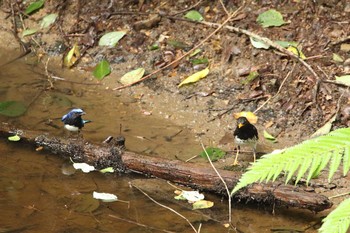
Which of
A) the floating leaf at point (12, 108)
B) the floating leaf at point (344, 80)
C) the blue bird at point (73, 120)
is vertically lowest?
the floating leaf at point (12, 108)

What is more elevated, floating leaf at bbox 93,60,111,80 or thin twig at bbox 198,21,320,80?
thin twig at bbox 198,21,320,80

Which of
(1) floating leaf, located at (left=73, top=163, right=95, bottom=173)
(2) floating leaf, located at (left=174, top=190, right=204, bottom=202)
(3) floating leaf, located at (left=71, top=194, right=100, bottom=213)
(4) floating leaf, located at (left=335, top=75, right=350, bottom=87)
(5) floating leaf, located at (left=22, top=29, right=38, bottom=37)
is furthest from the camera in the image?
(5) floating leaf, located at (left=22, top=29, right=38, bottom=37)

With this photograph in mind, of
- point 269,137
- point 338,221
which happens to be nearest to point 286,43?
point 269,137

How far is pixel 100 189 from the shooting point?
5.38 m

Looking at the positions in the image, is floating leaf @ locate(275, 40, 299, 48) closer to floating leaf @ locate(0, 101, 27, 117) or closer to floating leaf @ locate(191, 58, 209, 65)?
floating leaf @ locate(191, 58, 209, 65)

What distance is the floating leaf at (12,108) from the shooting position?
266 inches

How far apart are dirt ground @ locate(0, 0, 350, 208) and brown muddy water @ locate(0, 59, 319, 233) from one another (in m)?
0.44

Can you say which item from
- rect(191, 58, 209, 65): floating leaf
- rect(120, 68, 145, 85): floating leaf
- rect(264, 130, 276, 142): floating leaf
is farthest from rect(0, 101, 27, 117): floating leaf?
rect(264, 130, 276, 142): floating leaf

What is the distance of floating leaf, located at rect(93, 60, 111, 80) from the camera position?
306 inches

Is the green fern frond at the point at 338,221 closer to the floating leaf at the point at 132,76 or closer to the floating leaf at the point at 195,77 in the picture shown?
the floating leaf at the point at 195,77

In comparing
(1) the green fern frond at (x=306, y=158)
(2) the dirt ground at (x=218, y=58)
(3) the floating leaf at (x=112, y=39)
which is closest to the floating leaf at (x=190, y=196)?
(2) the dirt ground at (x=218, y=58)

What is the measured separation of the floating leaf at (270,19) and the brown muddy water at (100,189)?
1.99 m

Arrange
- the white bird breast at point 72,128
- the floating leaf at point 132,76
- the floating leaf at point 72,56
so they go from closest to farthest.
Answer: the white bird breast at point 72,128, the floating leaf at point 132,76, the floating leaf at point 72,56

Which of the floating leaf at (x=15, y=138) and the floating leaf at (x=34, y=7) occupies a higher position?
the floating leaf at (x=34, y=7)
